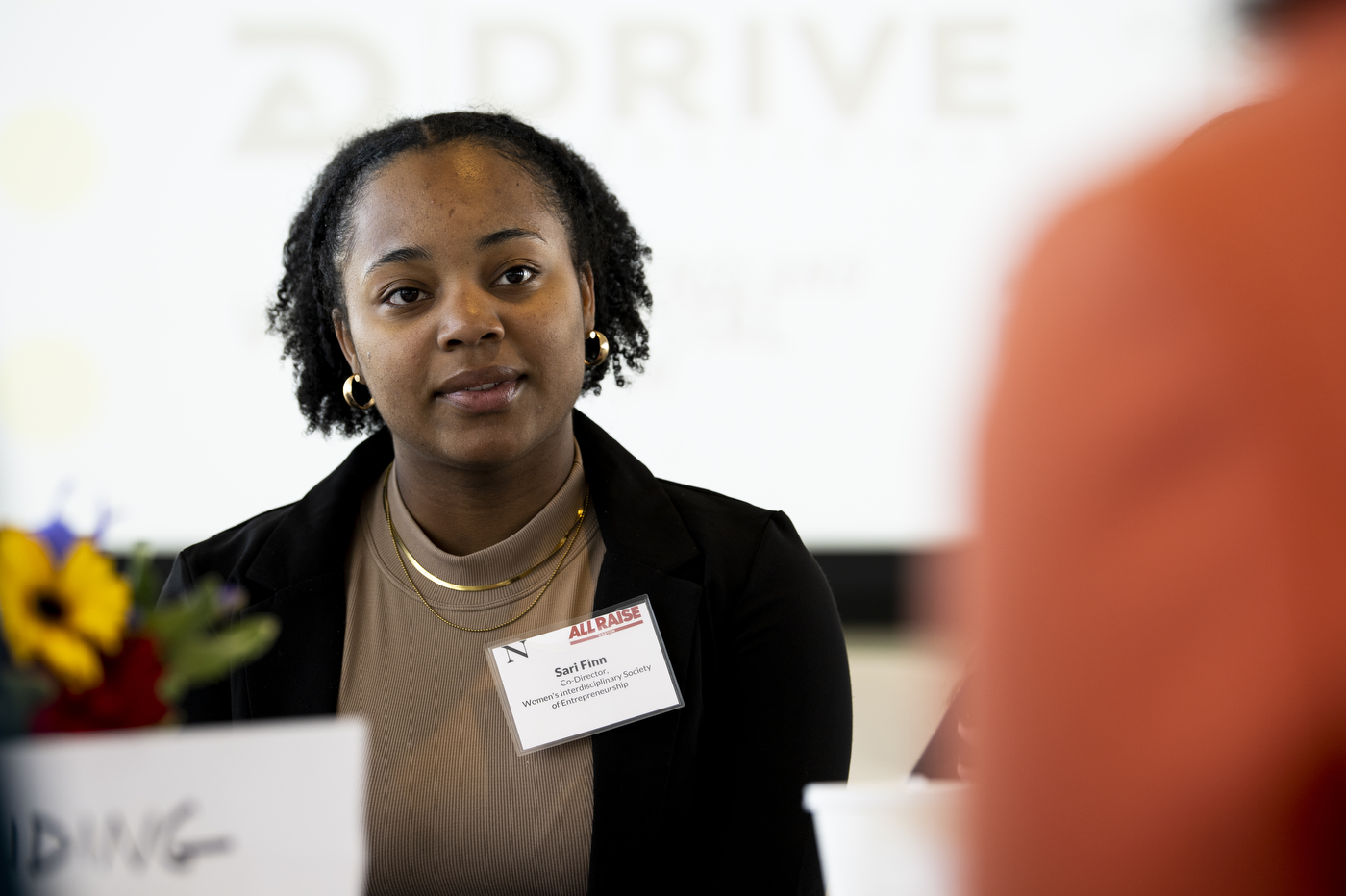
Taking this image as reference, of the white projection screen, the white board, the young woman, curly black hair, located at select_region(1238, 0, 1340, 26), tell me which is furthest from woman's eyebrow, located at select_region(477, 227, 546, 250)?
the white projection screen

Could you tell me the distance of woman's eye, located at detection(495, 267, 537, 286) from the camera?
1.53 metres

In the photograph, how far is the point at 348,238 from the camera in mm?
1623

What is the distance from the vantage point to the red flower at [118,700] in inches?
29.3

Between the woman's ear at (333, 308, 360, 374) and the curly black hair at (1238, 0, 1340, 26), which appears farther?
the woman's ear at (333, 308, 360, 374)

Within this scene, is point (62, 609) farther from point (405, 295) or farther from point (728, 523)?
point (728, 523)

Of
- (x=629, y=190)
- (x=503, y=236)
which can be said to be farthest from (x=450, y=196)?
(x=629, y=190)

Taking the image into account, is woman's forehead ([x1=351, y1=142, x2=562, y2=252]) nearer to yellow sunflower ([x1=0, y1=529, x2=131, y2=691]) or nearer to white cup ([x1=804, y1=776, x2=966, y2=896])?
yellow sunflower ([x1=0, y1=529, x2=131, y2=691])

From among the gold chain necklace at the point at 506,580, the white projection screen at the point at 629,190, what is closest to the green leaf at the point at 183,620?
the gold chain necklace at the point at 506,580

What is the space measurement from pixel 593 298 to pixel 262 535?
0.58m

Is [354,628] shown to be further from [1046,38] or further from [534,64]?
[1046,38]

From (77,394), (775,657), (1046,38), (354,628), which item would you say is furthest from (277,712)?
(1046,38)

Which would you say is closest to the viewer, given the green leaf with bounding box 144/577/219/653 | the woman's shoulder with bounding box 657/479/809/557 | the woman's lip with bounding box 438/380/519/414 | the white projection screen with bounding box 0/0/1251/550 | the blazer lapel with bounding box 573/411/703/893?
the green leaf with bounding box 144/577/219/653

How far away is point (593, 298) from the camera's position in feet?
5.75

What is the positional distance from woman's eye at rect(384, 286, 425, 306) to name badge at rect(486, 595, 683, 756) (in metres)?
0.46
